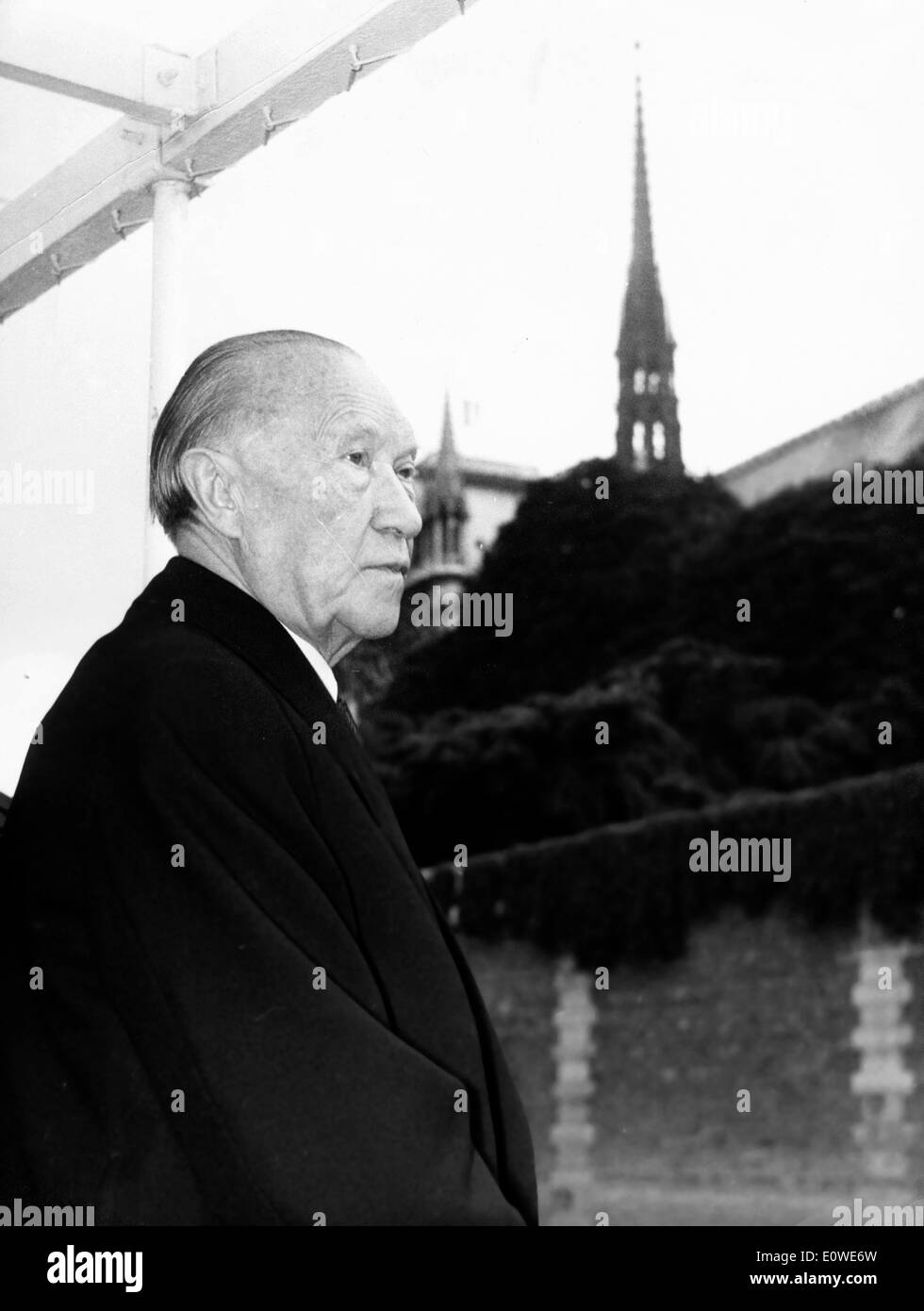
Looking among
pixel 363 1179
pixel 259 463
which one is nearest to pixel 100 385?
pixel 259 463

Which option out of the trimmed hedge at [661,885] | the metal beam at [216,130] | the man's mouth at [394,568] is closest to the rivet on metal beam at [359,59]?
the metal beam at [216,130]

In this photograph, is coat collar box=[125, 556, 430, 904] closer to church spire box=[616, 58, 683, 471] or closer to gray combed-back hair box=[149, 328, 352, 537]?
gray combed-back hair box=[149, 328, 352, 537]

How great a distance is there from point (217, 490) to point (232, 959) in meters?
0.50

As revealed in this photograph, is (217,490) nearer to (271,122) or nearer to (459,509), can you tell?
(271,122)

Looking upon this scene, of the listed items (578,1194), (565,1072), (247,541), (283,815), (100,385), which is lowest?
(578,1194)

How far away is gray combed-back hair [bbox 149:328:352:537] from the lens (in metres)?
1.58

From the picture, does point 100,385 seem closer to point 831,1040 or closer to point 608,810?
point 608,810

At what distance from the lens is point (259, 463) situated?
158cm

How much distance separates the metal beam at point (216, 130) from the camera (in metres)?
2.59

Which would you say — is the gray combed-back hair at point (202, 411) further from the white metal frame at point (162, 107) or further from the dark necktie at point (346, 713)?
the white metal frame at point (162, 107)

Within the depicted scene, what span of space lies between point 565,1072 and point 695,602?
1.62 metres

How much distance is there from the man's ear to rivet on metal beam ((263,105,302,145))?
1266 millimetres

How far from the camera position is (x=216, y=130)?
2678mm

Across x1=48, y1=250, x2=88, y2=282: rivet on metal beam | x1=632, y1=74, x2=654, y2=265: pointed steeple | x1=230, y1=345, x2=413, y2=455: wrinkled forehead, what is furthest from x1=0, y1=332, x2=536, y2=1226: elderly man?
x1=632, y1=74, x2=654, y2=265: pointed steeple
